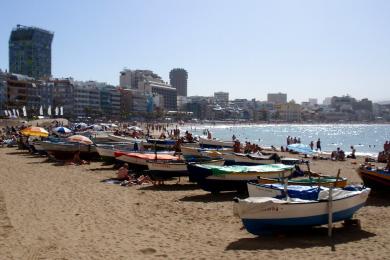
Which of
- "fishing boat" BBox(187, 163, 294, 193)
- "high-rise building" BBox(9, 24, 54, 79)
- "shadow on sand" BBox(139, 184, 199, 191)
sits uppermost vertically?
"high-rise building" BBox(9, 24, 54, 79)

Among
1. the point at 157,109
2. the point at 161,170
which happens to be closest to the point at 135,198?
the point at 161,170

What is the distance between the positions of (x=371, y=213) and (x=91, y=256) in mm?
9422

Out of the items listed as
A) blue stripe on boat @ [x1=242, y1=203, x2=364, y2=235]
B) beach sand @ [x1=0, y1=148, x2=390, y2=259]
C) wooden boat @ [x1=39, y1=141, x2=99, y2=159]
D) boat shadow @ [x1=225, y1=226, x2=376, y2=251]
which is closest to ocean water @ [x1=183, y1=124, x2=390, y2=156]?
wooden boat @ [x1=39, y1=141, x2=99, y2=159]

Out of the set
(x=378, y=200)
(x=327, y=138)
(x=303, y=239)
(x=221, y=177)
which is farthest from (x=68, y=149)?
(x=327, y=138)

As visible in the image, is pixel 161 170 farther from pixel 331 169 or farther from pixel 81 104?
pixel 81 104

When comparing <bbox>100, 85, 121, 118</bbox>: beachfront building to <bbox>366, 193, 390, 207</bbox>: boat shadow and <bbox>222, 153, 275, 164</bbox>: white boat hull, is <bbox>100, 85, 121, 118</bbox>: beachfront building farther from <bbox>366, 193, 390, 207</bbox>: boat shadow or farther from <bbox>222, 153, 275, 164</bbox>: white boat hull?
<bbox>366, 193, 390, 207</bbox>: boat shadow

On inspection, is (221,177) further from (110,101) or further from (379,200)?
(110,101)

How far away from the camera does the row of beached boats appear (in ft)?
38.3

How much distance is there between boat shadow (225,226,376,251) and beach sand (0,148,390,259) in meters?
0.02

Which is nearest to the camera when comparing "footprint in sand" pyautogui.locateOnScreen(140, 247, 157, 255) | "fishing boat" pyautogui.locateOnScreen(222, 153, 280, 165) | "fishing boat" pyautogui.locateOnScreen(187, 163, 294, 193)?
"footprint in sand" pyautogui.locateOnScreen(140, 247, 157, 255)

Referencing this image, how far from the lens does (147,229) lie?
12.6m

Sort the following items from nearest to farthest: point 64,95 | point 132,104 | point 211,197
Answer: point 211,197 → point 64,95 → point 132,104

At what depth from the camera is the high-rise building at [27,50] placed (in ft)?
549

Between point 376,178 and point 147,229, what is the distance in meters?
9.70
